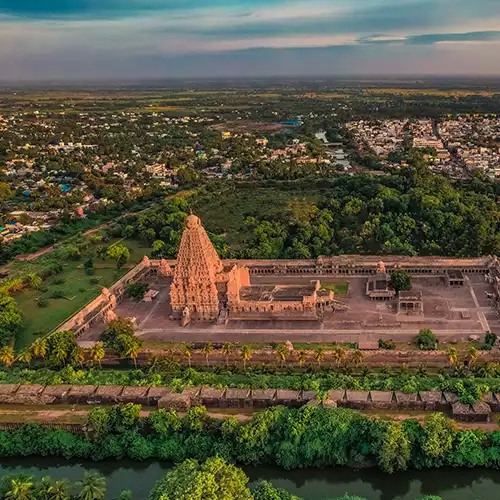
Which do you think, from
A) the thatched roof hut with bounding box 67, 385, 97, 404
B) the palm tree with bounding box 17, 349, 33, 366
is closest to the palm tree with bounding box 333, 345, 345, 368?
the thatched roof hut with bounding box 67, 385, 97, 404

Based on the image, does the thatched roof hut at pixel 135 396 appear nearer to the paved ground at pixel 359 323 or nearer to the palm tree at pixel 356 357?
the paved ground at pixel 359 323

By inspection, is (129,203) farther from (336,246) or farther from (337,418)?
(337,418)

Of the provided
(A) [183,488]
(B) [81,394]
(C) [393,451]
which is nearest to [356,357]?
(C) [393,451]

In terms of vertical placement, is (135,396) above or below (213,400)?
below

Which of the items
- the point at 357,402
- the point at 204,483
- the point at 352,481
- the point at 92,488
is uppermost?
the point at 204,483

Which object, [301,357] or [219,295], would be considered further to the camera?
[219,295]

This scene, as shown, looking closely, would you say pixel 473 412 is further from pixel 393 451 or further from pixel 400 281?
pixel 400 281

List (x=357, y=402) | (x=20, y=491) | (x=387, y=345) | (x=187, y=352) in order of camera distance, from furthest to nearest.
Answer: (x=387, y=345) < (x=187, y=352) < (x=357, y=402) < (x=20, y=491)
